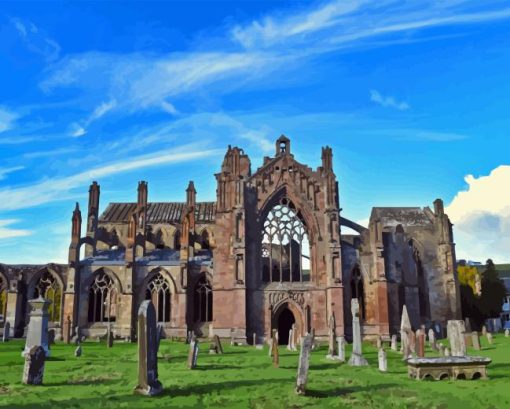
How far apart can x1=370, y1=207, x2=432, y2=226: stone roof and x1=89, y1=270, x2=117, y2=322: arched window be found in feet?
87.2

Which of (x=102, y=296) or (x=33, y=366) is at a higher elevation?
(x=102, y=296)

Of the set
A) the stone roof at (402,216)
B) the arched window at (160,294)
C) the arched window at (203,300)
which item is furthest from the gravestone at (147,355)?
the stone roof at (402,216)

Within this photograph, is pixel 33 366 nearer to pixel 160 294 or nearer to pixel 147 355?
pixel 147 355

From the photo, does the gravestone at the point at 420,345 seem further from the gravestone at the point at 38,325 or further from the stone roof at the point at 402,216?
the stone roof at the point at 402,216

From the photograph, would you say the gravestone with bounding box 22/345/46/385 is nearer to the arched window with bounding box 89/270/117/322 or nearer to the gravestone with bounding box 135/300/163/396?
the gravestone with bounding box 135/300/163/396

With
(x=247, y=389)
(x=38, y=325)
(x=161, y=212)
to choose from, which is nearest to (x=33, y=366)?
(x=247, y=389)

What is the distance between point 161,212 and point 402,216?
27.8 meters

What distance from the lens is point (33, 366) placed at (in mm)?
14430

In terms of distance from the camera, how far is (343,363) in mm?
21531

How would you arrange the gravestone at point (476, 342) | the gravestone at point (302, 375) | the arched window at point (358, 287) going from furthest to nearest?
the arched window at point (358, 287)
the gravestone at point (476, 342)
the gravestone at point (302, 375)

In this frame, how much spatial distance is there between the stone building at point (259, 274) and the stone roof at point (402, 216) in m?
4.22

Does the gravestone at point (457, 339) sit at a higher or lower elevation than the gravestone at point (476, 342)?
higher

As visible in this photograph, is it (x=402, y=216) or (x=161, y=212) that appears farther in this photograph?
(x=161, y=212)

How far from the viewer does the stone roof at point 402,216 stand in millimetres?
51219
